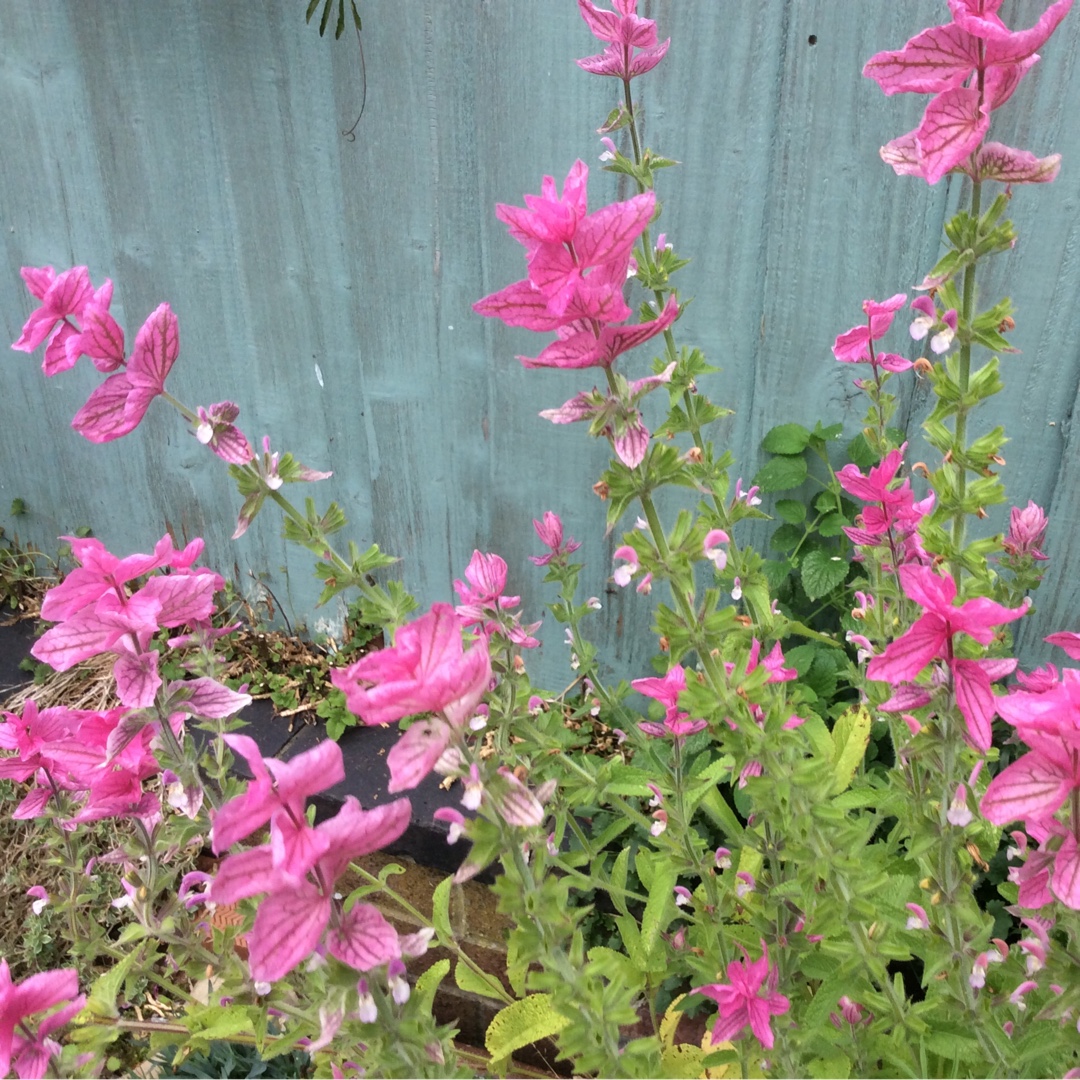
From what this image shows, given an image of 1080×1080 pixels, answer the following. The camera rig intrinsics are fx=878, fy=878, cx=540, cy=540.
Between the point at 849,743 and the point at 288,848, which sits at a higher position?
the point at 288,848

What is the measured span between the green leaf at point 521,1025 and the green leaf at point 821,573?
0.98 metres

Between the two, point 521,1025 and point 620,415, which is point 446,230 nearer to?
point 620,415

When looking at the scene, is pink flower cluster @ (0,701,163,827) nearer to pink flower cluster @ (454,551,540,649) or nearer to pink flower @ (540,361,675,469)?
pink flower cluster @ (454,551,540,649)

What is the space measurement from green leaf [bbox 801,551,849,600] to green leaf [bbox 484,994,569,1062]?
3.21 feet

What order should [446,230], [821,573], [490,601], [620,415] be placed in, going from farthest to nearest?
[446,230] < [821,573] < [490,601] < [620,415]

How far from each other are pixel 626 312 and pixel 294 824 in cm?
50

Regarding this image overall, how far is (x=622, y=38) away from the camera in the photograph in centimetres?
125

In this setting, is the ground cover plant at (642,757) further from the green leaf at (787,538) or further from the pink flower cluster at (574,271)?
the green leaf at (787,538)

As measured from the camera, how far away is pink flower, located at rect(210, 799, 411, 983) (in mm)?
632

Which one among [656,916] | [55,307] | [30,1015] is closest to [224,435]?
[55,307]

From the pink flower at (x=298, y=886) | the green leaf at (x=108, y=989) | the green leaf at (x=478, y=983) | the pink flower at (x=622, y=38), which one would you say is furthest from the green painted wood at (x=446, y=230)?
the pink flower at (x=298, y=886)

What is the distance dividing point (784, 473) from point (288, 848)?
1516 mm

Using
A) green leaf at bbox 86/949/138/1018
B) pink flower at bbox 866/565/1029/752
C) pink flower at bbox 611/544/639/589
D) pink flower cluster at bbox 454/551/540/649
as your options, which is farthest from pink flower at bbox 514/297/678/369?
green leaf at bbox 86/949/138/1018

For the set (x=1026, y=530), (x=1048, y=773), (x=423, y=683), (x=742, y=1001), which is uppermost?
(x=423, y=683)
